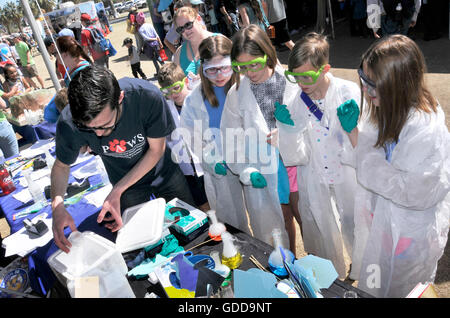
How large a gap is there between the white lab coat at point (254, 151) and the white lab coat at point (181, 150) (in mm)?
584

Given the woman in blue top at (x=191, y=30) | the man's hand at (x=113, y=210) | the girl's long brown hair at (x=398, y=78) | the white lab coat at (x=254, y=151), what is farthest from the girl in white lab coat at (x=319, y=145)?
the woman in blue top at (x=191, y=30)

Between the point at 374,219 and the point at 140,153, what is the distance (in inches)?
59.2

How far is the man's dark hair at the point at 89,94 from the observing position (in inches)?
58.7

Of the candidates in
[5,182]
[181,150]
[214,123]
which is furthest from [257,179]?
[5,182]

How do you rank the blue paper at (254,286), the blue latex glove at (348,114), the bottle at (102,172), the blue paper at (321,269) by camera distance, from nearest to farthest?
the blue paper at (254,286), the blue paper at (321,269), the blue latex glove at (348,114), the bottle at (102,172)

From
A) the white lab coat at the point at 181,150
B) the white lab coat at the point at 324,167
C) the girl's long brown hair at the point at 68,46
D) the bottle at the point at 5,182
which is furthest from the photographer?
the girl's long brown hair at the point at 68,46

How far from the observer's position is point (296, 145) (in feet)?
6.82

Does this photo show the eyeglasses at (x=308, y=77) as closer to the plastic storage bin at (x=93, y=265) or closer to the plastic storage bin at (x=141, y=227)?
the plastic storage bin at (x=141, y=227)

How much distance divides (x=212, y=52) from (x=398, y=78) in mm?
1171

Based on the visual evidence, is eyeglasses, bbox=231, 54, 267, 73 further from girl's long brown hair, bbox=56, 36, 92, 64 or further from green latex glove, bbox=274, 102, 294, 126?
girl's long brown hair, bbox=56, 36, 92, 64

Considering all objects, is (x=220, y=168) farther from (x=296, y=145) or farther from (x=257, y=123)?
(x=296, y=145)

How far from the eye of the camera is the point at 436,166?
1.46 metres
